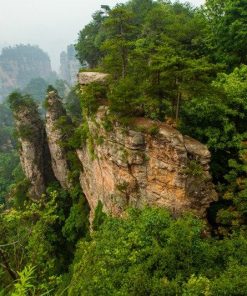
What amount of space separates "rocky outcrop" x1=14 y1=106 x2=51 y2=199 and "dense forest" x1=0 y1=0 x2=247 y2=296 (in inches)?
135

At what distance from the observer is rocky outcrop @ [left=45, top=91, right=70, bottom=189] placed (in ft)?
102

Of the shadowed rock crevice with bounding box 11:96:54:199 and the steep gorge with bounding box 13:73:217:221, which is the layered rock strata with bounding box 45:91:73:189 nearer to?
the shadowed rock crevice with bounding box 11:96:54:199

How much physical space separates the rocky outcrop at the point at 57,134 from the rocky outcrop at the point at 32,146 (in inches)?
52.0

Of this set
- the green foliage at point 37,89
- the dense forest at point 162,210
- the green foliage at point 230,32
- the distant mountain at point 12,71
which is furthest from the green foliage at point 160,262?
the distant mountain at point 12,71

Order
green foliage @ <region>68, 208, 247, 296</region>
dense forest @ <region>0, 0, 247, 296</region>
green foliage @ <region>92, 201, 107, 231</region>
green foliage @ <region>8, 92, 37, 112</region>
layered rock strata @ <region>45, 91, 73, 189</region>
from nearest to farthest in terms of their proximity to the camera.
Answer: green foliage @ <region>68, 208, 247, 296</region>
dense forest @ <region>0, 0, 247, 296</region>
green foliage @ <region>92, 201, 107, 231</region>
layered rock strata @ <region>45, 91, 73, 189</region>
green foliage @ <region>8, 92, 37, 112</region>

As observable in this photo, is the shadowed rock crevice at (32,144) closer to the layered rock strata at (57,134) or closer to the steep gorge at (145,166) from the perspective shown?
the layered rock strata at (57,134)

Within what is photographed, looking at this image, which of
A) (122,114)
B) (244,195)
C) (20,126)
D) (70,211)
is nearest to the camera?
(244,195)

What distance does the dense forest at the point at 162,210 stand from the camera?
1248 centimetres

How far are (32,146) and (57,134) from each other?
2947 mm

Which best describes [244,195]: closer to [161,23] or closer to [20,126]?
[161,23]

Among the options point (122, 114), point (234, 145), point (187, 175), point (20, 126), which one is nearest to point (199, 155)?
point (187, 175)

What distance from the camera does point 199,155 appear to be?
16.8 metres

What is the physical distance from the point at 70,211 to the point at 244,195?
1725 cm

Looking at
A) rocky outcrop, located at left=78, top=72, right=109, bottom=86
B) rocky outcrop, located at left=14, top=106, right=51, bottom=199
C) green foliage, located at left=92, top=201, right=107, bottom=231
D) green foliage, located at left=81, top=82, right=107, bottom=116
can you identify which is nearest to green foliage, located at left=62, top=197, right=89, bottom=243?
green foliage, located at left=92, top=201, right=107, bottom=231
